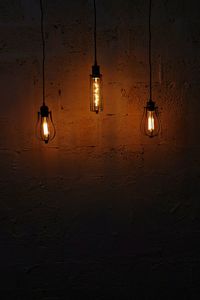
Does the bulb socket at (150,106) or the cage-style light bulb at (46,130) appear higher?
the bulb socket at (150,106)

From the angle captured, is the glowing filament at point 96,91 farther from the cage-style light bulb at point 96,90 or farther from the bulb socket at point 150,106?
the bulb socket at point 150,106

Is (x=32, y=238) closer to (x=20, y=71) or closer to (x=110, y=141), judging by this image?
(x=110, y=141)

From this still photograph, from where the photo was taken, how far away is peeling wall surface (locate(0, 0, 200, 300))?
2697 mm

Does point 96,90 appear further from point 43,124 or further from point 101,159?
point 101,159

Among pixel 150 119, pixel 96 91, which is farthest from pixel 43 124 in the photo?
pixel 150 119

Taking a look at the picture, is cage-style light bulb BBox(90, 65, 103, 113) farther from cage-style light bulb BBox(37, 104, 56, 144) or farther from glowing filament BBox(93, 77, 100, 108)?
cage-style light bulb BBox(37, 104, 56, 144)

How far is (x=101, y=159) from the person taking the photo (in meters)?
2.80

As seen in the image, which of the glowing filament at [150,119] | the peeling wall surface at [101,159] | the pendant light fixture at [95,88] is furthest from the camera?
the peeling wall surface at [101,159]

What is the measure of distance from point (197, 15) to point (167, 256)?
1897 mm

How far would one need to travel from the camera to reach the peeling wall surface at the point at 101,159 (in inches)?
106

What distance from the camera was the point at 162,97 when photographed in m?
2.76

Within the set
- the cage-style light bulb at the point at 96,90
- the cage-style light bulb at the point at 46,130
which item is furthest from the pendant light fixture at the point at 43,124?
the cage-style light bulb at the point at 96,90

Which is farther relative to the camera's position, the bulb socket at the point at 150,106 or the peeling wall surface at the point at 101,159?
the peeling wall surface at the point at 101,159

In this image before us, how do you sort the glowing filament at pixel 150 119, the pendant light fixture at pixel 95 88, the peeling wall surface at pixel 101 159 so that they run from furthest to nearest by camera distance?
1. the peeling wall surface at pixel 101 159
2. the glowing filament at pixel 150 119
3. the pendant light fixture at pixel 95 88
